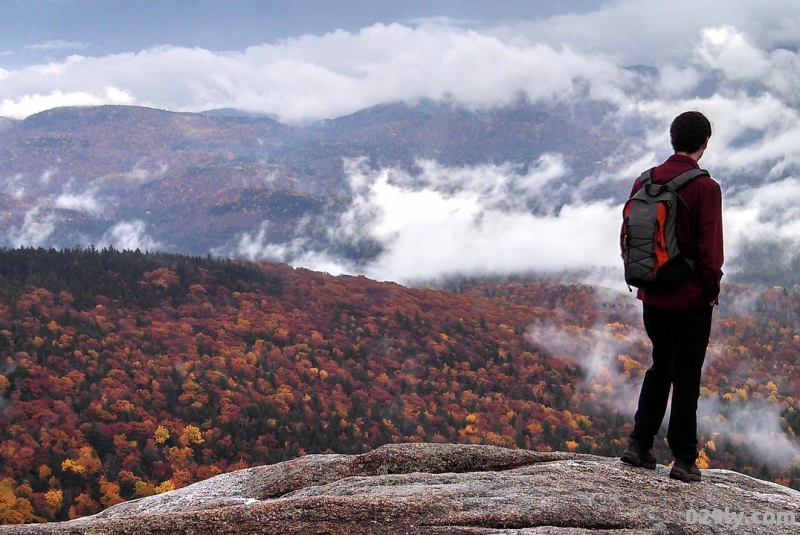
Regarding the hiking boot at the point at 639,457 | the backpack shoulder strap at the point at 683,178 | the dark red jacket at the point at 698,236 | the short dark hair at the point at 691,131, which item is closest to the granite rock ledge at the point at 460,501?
the hiking boot at the point at 639,457

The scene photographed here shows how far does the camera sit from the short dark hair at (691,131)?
26.9 ft

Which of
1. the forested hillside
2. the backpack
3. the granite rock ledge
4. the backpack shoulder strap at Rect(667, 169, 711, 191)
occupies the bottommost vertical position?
the forested hillside

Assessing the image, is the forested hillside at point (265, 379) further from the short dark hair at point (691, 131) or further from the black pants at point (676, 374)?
the short dark hair at point (691, 131)

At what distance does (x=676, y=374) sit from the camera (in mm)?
8539

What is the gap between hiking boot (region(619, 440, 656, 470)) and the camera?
936cm

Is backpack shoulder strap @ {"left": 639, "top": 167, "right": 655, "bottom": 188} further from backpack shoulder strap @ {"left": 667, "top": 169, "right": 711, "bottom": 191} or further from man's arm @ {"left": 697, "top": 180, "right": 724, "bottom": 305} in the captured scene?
man's arm @ {"left": 697, "top": 180, "right": 724, "bottom": 305}

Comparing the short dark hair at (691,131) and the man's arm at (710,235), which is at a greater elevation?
the short dark hair at (691,131)

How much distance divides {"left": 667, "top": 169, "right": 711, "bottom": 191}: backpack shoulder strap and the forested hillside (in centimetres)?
7847

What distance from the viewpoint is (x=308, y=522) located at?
7.39 m

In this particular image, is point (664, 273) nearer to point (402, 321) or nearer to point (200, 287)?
point (200, 287)

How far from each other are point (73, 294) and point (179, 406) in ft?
145

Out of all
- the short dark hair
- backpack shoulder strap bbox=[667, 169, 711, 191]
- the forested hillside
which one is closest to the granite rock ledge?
backpack shoulder strap bbox=[667, 169, 711, 191]

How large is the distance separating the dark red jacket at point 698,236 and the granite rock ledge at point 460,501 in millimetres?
2669

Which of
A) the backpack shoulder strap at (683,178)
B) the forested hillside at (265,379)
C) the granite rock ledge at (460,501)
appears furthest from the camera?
the forested hillside at (265,379)
